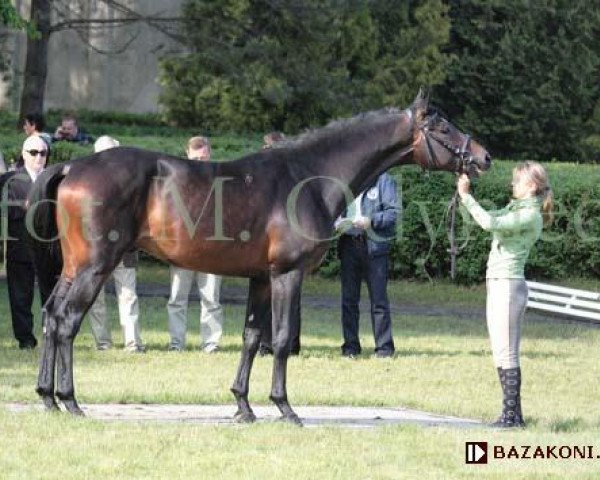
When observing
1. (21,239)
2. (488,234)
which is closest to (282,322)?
(21,239)

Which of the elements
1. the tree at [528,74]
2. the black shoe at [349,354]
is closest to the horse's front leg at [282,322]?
the black shoe at [349,354]

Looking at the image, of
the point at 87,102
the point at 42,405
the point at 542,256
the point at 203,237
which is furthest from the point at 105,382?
the point at 87,102

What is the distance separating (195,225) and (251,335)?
93cm

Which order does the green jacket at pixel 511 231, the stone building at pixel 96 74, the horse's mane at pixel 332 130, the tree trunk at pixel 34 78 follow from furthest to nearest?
the stone building at pixel 96 74, the tree trunk at pixel 34 78, the horse's mane at pixel 332 130, the green jacket at pixel 511 231

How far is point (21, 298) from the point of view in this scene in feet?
51.1

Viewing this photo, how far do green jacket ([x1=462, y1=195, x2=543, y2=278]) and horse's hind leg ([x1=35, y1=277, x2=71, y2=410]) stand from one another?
2976 mm

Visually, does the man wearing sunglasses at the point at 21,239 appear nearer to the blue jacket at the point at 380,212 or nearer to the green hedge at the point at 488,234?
the blue jacket at the point at 380,212

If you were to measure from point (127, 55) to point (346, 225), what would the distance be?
21189 mm

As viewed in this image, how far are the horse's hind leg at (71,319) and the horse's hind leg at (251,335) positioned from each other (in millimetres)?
1126

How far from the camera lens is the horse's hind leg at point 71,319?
35.4 feet

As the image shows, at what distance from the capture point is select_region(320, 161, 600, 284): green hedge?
21.9m

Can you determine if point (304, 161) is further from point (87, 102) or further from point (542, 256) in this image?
point (87, 102)

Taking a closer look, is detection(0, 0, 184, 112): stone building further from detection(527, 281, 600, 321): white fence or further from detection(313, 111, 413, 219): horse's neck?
detection(313, 111, 413, 219): horse's neck

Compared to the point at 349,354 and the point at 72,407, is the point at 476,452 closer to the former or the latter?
the point at 72,407
